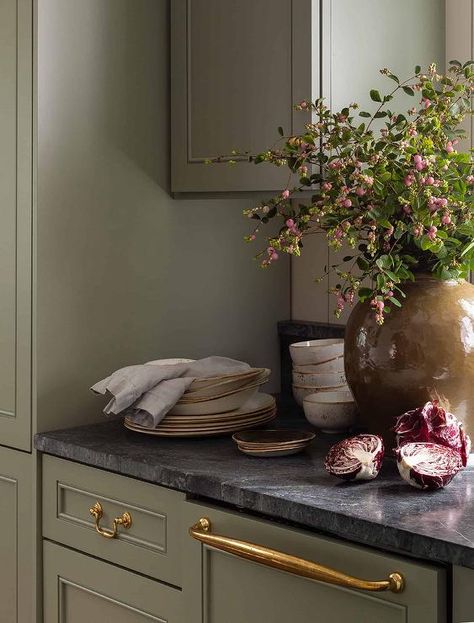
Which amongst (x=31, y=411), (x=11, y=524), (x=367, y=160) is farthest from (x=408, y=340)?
(x=11, y=524)

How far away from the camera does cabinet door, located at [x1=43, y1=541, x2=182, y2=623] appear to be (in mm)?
1884

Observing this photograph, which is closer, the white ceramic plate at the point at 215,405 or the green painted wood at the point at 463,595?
the green painted wood at the point at 463,595

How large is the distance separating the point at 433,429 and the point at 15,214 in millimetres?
1062

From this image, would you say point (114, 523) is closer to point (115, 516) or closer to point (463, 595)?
point (115, 516)

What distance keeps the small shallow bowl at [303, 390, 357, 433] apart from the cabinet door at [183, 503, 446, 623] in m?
0.43

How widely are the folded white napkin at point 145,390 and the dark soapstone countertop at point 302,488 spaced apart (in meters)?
0.06

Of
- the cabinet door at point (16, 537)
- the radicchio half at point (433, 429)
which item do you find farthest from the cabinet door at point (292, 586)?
the cabinet door at point (16, 537)

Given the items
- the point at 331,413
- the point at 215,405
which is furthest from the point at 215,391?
the point at 331,413

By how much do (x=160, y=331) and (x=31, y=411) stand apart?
15.6 inches

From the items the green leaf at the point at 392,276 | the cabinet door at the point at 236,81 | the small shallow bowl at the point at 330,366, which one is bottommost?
the small shallow bowl at the point at 330,366

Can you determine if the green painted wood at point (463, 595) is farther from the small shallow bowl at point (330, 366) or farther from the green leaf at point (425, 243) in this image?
the small shallow bowl at point (330, 366)

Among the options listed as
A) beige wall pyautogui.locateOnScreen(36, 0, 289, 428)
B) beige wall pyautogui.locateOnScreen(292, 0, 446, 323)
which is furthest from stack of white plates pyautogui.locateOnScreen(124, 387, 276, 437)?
beige wall pyautogui.locateOnScreen(292, 0, 446, 323)

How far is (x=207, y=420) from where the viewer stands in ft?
6.75

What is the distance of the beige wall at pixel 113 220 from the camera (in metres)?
2.13
